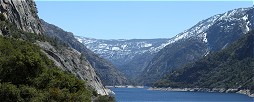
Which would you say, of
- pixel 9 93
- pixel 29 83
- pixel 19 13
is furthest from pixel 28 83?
pixel 19 13

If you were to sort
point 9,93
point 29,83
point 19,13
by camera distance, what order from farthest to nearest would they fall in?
point 19,13 < point 29,83 < point 9,93

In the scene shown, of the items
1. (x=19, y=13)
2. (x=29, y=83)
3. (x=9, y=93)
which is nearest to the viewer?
(x=9, y=93)

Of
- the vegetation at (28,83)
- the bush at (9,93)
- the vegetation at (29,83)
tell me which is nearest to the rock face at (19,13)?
the vegetation at (29,83)

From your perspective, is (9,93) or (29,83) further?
(29,83)

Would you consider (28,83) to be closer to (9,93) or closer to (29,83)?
Result: (29,83)

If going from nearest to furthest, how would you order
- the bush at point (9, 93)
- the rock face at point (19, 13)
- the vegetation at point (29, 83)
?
the bush at point (9, 93)
the vegetation at point (29, 83)
the rock face at point (19, 13)

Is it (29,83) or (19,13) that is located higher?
(19,13)

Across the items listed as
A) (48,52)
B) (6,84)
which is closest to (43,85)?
(6,84)

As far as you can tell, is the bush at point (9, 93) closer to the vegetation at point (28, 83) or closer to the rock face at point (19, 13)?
the vegetation at point (28, 83)

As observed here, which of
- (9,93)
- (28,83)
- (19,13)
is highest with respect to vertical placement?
(19,13)

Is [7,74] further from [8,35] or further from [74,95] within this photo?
[8,35]

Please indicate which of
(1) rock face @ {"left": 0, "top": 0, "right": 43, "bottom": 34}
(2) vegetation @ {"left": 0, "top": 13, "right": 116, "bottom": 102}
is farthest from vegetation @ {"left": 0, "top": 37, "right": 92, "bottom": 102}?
(1) rock face @ {"left": 0, "top": 0, "right": 43, "bottom": 34}

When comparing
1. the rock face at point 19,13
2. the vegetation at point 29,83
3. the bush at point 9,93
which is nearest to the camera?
the bush at point 9,93
